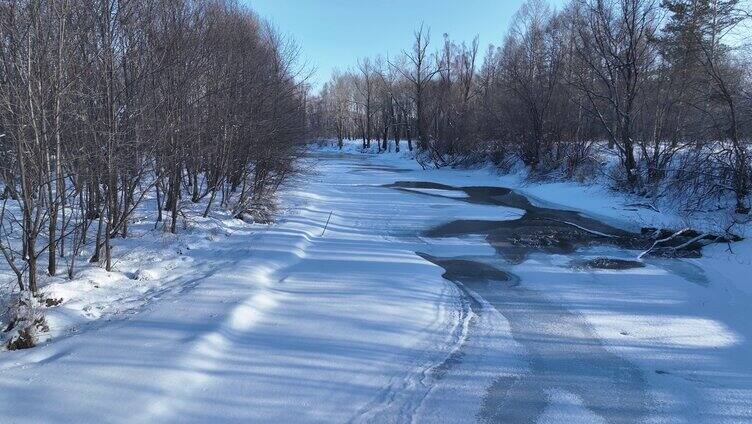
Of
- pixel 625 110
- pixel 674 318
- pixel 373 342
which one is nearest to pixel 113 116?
pixel 373 342

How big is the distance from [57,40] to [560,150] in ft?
85.1

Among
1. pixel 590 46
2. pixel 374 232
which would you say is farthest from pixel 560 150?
pixel 374 232

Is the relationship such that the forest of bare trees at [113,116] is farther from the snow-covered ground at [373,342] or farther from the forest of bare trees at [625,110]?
the forest of bare trees at [625,110]

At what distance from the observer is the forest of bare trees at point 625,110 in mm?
14516

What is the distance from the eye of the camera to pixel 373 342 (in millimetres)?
5543

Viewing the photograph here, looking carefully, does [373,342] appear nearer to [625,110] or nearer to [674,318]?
[674,318]

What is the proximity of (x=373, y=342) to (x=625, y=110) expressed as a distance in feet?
65.7

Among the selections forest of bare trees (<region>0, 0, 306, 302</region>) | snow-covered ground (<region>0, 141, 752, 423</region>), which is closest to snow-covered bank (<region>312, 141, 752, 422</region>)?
snow-covered ground (<region>0, 141, 752, 423</region>)

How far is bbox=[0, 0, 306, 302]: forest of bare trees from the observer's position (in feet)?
18.5

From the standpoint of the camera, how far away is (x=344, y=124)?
92375 millimetres

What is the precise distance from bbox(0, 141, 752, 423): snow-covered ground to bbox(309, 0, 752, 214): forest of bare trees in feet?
19.0

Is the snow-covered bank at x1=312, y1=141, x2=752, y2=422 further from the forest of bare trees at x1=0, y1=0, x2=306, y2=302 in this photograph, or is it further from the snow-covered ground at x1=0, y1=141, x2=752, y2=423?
the forest of bare trees at x1=0, y1=0, x2=306, y2=302

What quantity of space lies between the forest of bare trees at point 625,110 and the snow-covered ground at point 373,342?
580cm

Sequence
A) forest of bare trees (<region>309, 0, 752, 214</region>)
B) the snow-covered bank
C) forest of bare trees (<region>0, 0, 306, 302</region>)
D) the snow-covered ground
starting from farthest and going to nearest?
forest of bare trees (<region>309, 0, 752, 214</region>), forest of bare trees (<region>0, 0, 306, 302</region>), the snow-covered bank, the snow-covered ground
